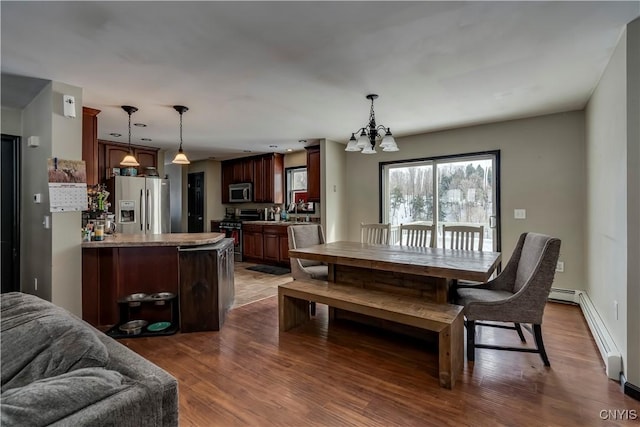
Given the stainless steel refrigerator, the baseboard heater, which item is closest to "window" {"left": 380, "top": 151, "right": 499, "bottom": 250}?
the baseboard heater

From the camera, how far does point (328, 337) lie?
2.86 metres

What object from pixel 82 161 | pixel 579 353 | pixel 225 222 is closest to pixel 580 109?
pixel 579 353

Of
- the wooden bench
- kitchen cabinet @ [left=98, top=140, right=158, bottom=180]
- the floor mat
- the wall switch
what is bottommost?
the floor mat

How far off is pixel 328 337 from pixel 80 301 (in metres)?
2.46

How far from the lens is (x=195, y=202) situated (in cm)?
768

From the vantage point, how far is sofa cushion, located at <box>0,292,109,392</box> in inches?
38.5

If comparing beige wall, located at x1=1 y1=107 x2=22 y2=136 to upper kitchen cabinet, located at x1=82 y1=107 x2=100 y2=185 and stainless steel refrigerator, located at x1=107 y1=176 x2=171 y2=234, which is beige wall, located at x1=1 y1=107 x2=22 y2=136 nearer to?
upper kitchen cabinet, located at x1=82 y1=107 x2=100 y2=185

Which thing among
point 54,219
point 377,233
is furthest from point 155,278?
point 377,233

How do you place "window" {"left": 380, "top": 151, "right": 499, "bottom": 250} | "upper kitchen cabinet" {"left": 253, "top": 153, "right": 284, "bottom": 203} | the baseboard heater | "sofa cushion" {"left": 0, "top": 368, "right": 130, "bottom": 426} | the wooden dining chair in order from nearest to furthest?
"sofa cushion" {"left": 0, "top": 368, "right": 130, "bottom": 426} → the baseboard heater → the wooden dining chair → "window" {"left": 380, "top": 151, "right": 499, "bottom": 250} → "upper kitchen cabinet" {"left": 253, "top": 153, "right": 284, "bottom": 203}

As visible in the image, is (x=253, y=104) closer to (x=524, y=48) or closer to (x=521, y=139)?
(x=524, y=48)

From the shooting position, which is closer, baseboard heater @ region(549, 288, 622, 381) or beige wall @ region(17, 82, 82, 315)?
baseboard heater @ region(549, 288, 622, 381)

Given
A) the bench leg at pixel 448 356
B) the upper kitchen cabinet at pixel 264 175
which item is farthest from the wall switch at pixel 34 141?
the bench leg at pixel 448 356

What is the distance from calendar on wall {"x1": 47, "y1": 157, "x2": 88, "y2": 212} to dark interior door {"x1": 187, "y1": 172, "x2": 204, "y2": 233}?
4480 mm

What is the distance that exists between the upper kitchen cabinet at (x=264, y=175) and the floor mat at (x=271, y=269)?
4.66 feet
